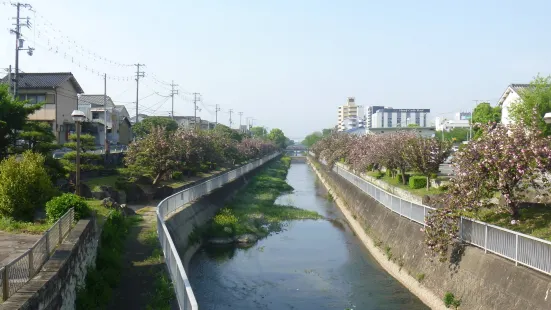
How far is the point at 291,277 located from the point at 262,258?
3.86m

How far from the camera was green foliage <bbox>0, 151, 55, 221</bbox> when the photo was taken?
17.5 m

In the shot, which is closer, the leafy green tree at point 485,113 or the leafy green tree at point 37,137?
the leafy green tree at point 37,137

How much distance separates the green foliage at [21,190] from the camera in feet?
57.3

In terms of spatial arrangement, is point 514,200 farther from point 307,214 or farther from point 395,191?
point 307,214

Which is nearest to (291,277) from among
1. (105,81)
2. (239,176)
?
(239,176)

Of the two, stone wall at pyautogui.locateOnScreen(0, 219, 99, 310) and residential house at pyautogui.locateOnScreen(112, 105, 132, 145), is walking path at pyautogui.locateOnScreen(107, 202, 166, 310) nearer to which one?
stone wall at pyautogui.locateOnScreen(0, 219, 99, 310)

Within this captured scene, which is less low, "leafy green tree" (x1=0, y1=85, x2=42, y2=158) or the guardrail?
"leafy green tree" (x1=0, y1=85, x2=42, y2=158)

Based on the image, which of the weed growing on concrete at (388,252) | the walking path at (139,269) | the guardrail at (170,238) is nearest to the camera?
the guardrail at (170,238)

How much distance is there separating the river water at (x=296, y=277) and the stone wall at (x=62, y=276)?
6.15 meters

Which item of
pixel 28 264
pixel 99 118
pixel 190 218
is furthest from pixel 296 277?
pixel 99 118

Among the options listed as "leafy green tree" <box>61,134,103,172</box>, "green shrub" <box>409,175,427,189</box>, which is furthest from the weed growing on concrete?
"leafy green tree" <box>61,134,103,172</box>

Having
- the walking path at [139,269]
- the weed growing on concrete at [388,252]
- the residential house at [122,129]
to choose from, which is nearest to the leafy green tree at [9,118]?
the walking path at [139,269]

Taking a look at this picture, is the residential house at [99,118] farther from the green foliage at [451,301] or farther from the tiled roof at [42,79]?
the green foliage at [451,301]

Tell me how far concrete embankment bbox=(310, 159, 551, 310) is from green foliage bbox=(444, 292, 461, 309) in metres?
0.14
